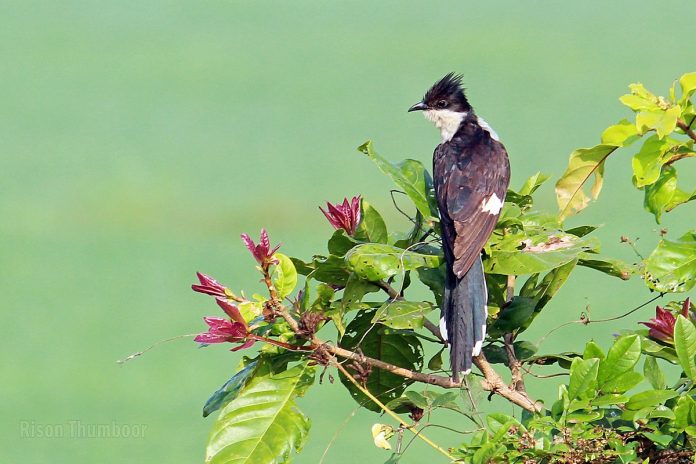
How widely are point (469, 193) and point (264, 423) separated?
1009 mm

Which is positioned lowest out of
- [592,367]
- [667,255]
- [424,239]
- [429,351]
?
[592,367]

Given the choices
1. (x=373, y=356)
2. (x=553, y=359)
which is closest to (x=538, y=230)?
(x=553, y=359)

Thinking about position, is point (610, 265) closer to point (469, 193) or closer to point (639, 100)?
point (639, 100)

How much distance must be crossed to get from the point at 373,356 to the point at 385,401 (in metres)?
0.08

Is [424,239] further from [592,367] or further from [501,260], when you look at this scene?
[592,367]

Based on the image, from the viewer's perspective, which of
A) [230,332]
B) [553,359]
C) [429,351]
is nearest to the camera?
[230,332]

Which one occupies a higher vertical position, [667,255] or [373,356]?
[373,356]

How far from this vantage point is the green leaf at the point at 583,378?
1.20 m

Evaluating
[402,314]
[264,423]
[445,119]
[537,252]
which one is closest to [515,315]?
[537,252]

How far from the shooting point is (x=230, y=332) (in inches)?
52.4

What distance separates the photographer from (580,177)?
1.56 m

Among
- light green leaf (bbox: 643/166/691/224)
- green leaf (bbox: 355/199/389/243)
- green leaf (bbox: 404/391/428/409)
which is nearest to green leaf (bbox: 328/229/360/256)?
green leaf (bbox: 355/199/389/243)

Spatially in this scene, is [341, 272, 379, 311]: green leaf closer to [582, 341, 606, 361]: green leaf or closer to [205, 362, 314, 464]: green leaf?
[205, 362, 314, 464]: green leaf

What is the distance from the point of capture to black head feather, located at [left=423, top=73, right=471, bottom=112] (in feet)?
9.68
